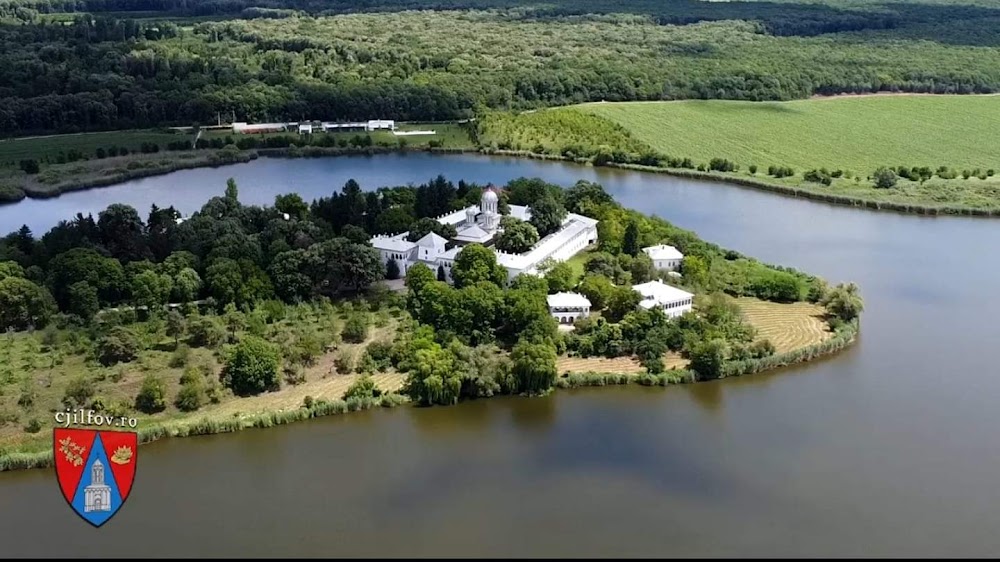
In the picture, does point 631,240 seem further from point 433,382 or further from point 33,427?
point 33,427

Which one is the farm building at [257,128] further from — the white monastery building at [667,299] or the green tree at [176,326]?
the white monastery building at [667,299]

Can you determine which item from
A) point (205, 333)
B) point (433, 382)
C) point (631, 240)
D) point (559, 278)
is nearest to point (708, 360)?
point (559, 278)

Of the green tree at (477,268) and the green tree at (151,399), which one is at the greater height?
the green tree at (477,268)

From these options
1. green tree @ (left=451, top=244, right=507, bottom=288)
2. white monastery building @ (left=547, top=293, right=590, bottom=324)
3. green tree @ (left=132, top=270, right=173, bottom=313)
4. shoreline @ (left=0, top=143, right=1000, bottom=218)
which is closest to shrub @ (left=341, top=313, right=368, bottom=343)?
green tree @ (left=451, top=244, right=507, bottom=288)

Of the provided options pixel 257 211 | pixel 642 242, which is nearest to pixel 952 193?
pixel 642 242

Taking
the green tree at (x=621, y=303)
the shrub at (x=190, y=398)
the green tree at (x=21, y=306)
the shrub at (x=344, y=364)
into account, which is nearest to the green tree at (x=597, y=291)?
the green tree at (x=621, y=303)
